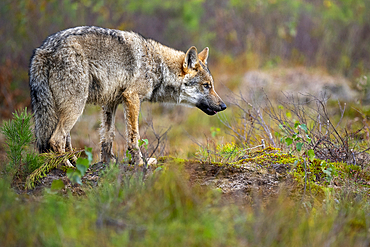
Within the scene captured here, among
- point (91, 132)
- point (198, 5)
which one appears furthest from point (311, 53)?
point (91, 132)

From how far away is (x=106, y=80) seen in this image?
4.97 metres

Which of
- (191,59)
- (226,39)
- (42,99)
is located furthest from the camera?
(226,39)

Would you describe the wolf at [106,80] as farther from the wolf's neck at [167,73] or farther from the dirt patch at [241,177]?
the dirt patch at [241,177]

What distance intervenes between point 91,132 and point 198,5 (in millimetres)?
9706

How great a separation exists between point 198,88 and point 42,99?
267 centimetres

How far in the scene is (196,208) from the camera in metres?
2.78

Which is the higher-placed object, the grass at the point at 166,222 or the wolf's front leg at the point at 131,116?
the wolf's front leg at the point at 131,116

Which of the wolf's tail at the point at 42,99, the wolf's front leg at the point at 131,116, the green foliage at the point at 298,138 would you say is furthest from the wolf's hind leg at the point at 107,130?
the green foliage at the point at 298,138

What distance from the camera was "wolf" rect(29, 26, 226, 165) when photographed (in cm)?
454

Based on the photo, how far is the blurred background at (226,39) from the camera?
1149cm

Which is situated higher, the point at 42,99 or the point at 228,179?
the point at 42,99

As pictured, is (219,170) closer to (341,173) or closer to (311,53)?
(341,173)

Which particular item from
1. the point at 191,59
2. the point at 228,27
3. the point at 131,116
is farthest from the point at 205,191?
the point at 228,27

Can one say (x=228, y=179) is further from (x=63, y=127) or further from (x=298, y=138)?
(x=63, y=127)
